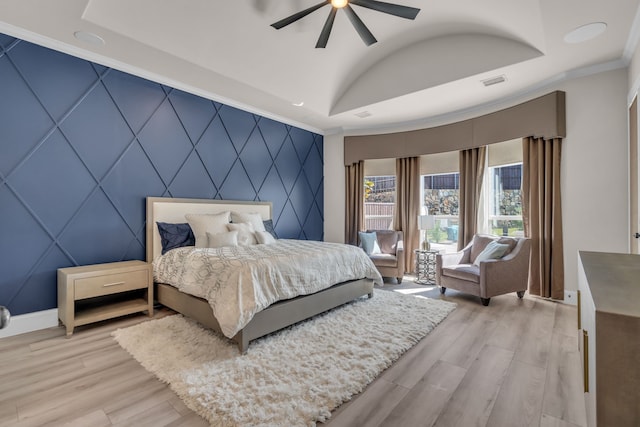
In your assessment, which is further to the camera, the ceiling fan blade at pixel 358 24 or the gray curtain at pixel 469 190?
the gray curtain at pixel 469 190

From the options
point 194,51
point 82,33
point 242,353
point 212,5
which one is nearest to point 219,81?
point 194,51

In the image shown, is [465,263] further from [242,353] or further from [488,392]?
[242,353]

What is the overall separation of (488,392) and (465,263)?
8.75 feet

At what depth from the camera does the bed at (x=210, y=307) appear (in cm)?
252

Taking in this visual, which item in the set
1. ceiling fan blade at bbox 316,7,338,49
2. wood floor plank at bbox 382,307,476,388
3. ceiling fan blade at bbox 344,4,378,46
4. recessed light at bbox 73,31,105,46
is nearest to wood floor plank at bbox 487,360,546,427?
wood floor plank at bbox 382,307,476,388

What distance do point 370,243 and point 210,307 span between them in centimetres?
310

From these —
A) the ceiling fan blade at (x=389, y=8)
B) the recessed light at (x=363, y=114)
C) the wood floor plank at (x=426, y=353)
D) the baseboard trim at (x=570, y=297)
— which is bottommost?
the wood floor plank at (x=426, y=353)

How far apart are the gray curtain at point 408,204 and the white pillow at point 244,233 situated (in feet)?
9.24

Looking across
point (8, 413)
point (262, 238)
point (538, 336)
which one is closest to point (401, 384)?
point (538, 336)

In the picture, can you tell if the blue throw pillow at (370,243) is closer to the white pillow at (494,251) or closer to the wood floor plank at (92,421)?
the white pillow at (494,251)

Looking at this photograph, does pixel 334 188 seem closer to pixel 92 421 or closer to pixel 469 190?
pixel 469 190

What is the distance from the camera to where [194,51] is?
321 cm

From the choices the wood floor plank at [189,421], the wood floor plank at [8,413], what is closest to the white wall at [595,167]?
the wood floor plank at [189,421]

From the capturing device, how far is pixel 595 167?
11.2 ft
